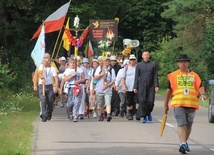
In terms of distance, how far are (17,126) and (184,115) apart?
594 centimetres

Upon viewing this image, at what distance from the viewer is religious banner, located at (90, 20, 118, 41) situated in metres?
36.1

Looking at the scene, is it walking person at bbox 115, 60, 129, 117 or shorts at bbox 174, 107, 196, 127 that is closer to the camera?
shorts at bbox 174, 107, 196, 127

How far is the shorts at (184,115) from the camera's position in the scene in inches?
538

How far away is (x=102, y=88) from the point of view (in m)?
21.5

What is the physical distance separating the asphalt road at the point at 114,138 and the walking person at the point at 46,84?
366mm

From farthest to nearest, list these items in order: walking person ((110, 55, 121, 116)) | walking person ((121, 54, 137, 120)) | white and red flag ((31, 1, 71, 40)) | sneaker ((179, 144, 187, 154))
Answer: walking person ((110, 55, 121, 116)) < white and red flag ((31, 1, 71, 40)) < walking person ((121, 54, 137, 120)) < sneaker ((179, 144, 187, 154))

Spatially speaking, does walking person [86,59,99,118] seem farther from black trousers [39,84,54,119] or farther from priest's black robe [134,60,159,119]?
priest's black robe [134,60,159,119]

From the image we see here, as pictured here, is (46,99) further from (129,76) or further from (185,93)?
(185,93)

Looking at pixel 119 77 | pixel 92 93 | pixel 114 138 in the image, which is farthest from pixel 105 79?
pixel 114 138

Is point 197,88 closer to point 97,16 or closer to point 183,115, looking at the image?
point 183,115

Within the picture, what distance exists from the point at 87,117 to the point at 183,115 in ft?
31.1

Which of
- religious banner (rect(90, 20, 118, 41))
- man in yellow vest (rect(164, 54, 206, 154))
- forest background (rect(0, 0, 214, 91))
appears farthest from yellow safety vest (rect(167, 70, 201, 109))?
religious banner (rect(90, 20, 118, 41))

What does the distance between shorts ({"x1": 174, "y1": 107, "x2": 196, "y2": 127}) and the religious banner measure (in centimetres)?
2217

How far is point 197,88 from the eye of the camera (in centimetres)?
1370
